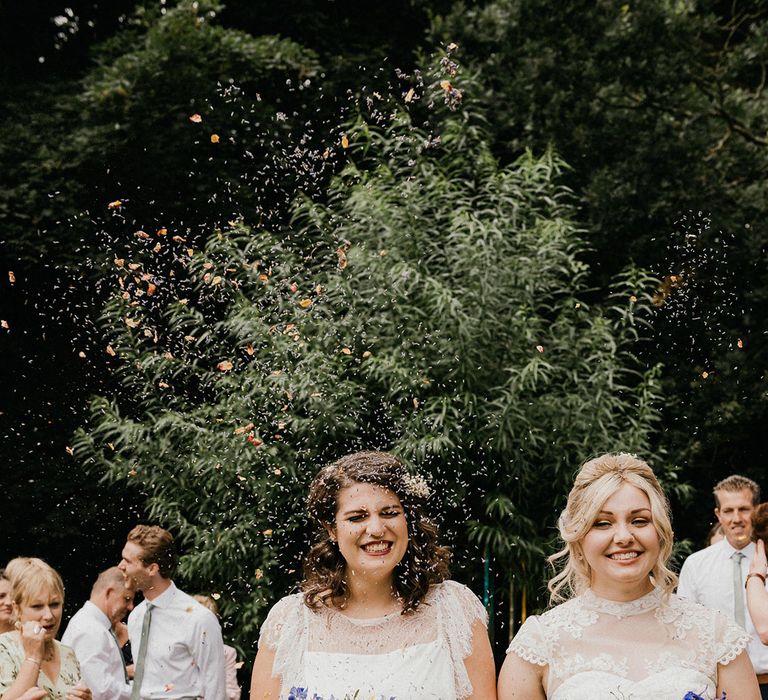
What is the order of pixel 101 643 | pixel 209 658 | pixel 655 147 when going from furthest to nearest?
pixel 655 147 → pixel 101 643 → pixel 209 658

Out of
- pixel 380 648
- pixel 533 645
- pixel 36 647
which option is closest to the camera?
pixel 533 645

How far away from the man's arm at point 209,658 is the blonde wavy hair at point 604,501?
241 cm

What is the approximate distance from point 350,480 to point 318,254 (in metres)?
4.05

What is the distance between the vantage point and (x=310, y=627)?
3107 mm

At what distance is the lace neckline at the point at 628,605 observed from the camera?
279 centimetres

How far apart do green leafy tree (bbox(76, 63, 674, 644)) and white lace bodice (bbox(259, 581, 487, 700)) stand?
281 cm

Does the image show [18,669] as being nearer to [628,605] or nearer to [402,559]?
[402,559]

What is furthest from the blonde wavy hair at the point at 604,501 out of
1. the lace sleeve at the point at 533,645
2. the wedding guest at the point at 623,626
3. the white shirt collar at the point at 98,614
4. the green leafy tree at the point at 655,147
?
the green leafy tree at the point at 655,147

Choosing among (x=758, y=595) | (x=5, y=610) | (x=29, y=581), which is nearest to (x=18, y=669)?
(x=29, y=581)

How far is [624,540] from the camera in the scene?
8.80 ft

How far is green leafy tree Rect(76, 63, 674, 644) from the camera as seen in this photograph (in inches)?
248

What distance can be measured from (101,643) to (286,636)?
217 centimetres

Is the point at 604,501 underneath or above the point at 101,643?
above

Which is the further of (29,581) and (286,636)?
(29,581)
